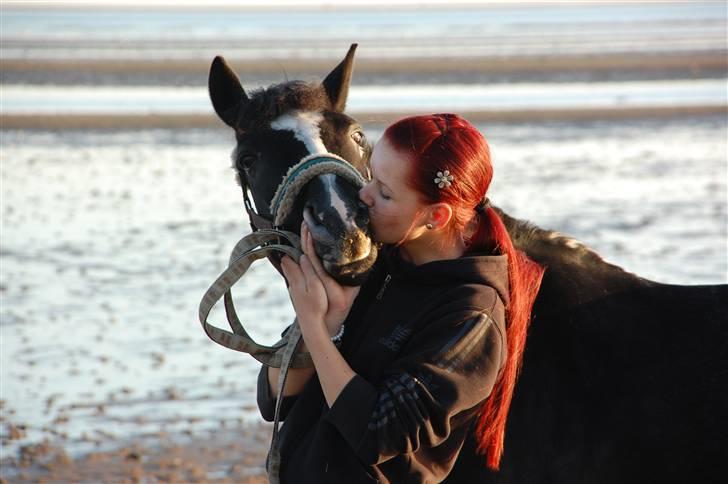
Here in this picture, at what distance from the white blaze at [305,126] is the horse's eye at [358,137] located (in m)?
0.13

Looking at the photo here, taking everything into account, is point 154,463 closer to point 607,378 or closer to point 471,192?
point 607,378

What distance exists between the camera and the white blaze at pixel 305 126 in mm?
3383

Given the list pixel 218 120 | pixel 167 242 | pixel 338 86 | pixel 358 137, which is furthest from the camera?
pixel 218 120

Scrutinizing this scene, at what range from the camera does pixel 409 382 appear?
2.46m

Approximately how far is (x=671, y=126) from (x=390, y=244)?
14879 mm

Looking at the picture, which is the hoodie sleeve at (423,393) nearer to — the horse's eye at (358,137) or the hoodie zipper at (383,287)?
the hoodie zipper at (383,287)

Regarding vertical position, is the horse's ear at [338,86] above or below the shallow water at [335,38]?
above

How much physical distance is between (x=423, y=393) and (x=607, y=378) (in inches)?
37.0

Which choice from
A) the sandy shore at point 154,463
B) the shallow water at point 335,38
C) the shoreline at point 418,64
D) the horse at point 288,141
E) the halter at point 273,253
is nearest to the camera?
the halter at point 273,253

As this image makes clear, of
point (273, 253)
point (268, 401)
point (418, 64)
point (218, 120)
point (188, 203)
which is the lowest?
point (418, 64)

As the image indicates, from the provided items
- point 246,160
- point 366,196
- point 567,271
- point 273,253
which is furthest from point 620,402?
point 246,160

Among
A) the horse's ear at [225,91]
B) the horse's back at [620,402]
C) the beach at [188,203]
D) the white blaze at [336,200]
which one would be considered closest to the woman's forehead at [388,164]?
the white blaze at [336,200]

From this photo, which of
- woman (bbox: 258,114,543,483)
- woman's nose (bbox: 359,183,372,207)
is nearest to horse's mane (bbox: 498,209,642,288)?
woman (bbox: 258,114,543,483)

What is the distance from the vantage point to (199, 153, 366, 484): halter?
2924 mm
